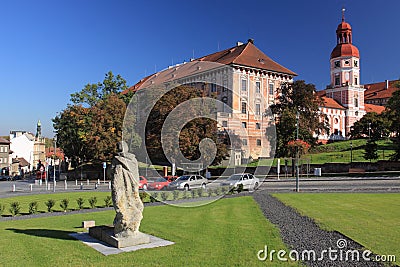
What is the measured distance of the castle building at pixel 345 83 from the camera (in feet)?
322

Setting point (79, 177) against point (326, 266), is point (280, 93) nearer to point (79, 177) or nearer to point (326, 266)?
point (79, 177)

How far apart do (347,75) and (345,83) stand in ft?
7.14

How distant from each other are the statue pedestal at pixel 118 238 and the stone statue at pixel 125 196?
0.09 m

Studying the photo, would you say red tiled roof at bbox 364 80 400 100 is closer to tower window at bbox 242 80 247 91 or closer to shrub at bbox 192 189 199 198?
tower window at bbox 242 80 247 91

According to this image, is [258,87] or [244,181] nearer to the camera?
[244,181]

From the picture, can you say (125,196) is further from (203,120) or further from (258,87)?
(258,87)

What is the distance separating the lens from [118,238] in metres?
11.2

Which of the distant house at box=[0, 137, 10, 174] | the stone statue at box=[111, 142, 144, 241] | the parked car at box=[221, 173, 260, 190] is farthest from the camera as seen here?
the distant house at box=[0, 137, 10, 174]

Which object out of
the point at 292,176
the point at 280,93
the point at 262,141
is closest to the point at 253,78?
the point at 280,93

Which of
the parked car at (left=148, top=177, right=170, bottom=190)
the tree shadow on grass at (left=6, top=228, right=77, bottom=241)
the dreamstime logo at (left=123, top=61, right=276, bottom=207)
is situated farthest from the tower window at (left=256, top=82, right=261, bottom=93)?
the tree shadow on grass at (left=6, top=228, right=77, bottom=241)

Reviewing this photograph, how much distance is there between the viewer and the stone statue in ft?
37.1

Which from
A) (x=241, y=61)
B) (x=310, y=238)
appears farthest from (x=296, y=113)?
(x=310, y=238)

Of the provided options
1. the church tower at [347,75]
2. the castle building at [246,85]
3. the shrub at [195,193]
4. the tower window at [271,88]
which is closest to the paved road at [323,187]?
the shrub at [195,193]

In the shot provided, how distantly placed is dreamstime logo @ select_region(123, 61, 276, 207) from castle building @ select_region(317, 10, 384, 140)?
106 feet
